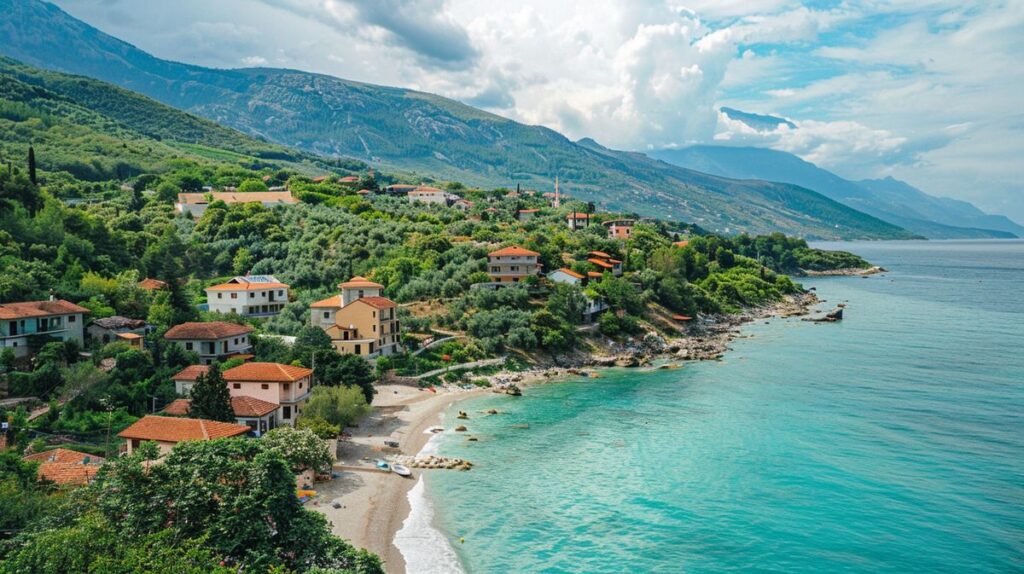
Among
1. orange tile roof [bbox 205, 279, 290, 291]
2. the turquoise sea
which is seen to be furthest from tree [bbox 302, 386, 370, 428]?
orange tile roof [bbox 205, 279, 290, 291]

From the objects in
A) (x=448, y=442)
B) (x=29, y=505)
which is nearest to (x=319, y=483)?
(x=448, y=442)

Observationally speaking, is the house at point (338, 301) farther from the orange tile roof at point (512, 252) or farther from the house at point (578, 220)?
the house at point (578, 220)

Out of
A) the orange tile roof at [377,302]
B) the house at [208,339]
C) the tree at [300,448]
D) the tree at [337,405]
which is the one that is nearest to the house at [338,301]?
the orange tile roof at [377,302]

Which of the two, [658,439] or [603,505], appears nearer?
[603,505]

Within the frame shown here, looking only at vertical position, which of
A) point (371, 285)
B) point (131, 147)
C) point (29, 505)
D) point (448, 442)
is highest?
point (131, 147)

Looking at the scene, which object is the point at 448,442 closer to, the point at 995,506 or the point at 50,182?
the point at 995,506

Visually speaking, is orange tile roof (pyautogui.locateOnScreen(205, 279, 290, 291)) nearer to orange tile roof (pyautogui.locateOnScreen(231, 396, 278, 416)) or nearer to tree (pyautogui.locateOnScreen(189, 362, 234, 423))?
orange tile roof (pyautogui.locateOnScreen(231, 396, 278, 416))
